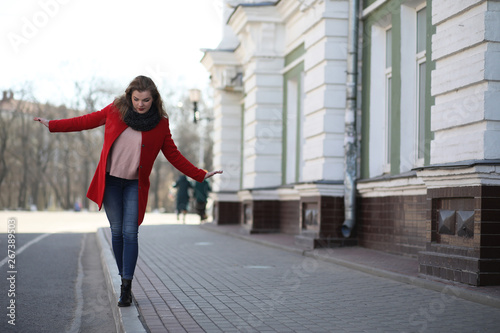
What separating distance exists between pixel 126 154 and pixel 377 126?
732cm

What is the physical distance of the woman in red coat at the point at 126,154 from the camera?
602 cm

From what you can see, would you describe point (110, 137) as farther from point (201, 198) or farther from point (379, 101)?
point (201, 198)

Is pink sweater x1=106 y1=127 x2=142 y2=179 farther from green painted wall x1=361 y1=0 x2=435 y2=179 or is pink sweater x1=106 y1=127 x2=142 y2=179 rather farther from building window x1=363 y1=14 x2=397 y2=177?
building window x1=363 y1=14 x2=397 y2=177

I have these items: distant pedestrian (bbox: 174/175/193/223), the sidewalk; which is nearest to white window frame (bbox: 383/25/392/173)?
the sidewalk

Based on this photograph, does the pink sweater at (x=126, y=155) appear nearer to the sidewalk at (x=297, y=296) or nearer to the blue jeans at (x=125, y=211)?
the blue jeans at (x=125, y=211)

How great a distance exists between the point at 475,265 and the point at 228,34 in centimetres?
1845

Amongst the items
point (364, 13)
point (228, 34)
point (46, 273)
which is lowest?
point (46, 273)

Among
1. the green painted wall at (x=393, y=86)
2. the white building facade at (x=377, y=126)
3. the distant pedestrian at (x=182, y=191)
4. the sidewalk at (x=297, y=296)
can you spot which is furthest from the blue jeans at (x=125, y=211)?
the distant pedestrian at (x=182, y=191)

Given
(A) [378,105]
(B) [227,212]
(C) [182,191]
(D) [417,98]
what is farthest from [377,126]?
(C) [182,191]

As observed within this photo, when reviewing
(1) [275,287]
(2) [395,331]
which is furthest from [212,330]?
(1) [275,287]

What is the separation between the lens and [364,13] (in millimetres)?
12633

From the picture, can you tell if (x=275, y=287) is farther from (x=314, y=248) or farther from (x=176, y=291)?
(x=314, y=248)

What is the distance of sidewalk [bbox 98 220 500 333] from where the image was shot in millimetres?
5594

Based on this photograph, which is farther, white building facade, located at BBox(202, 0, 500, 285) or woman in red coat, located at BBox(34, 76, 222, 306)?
white building facade, located at BBox(202, 0, 500, 285)
